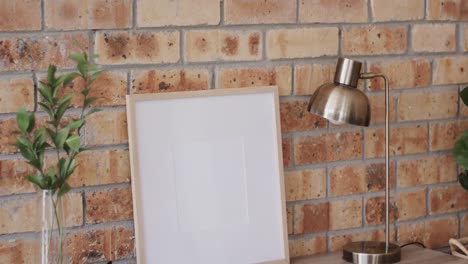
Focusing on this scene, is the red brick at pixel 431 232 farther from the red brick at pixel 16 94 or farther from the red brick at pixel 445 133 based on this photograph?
the red brick at pixel 16 94

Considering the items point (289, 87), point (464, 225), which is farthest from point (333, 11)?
point (464, 225)

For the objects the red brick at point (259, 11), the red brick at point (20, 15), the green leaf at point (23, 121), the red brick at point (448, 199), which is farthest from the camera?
the red brick at point (448, 199)

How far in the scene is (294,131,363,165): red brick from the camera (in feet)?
5.71

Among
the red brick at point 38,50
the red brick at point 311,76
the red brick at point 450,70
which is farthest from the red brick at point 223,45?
the red brick at point 450,70

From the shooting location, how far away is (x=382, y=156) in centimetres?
185

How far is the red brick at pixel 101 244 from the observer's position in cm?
152

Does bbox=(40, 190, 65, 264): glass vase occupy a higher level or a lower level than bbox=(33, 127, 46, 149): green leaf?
lower

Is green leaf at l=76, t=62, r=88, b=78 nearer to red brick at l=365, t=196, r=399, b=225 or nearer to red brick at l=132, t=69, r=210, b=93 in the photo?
red brick at l=132, t=69, r=210, b=93

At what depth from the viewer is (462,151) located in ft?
6.00

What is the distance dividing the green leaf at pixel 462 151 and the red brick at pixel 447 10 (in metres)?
0.33

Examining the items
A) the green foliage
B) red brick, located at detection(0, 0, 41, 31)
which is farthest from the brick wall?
the green foliage

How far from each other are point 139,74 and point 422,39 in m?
0.81

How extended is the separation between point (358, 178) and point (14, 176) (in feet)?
2.88

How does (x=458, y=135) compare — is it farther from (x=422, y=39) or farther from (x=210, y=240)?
(x=210, y=240)
